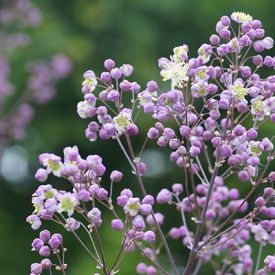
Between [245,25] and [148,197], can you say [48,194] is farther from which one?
[245,25]

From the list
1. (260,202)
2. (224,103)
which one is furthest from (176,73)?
(260,202)

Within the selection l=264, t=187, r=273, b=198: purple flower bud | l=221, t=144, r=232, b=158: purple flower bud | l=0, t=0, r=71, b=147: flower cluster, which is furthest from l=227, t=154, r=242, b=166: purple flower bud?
l=0, t=0, r=71, b=147: flower cluster

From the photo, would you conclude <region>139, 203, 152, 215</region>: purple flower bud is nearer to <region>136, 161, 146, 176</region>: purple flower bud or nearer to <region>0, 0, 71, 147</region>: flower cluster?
<region>136, 161, 146, 176</region>: purple flower bud

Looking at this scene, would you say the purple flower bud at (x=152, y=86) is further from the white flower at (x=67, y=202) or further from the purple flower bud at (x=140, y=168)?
the white flower at (x=67, y=202)

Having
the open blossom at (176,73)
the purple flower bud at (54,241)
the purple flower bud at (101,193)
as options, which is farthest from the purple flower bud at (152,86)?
the purple flower bud at (54,241)

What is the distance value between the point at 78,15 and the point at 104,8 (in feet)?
1.24

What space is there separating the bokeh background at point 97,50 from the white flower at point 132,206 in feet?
13.1

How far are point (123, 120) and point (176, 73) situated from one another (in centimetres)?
16

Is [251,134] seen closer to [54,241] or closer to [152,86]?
[152,86]

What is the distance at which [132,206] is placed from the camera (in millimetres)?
1324

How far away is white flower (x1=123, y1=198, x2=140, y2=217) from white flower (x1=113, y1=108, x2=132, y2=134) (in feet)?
0.55

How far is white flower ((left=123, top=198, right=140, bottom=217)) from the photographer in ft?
4.33

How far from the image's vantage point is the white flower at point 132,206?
132cm

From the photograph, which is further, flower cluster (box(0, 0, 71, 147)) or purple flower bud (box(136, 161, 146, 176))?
flower cluster (box(0, 0, 71, 147))
